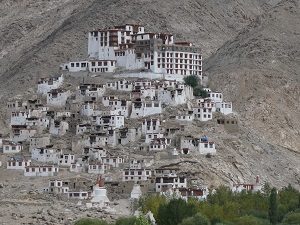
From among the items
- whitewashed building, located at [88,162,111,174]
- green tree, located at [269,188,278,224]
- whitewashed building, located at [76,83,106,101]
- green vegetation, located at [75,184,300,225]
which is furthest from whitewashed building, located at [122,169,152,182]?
green tree, located at [269,188,278,224]

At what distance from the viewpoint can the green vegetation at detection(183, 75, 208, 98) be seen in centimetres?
11525

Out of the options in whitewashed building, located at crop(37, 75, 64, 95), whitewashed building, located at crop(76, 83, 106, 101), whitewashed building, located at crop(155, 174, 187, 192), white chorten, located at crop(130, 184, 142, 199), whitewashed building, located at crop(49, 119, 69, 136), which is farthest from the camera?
whitewashed building, located at crop(37, 75, 64, 95)

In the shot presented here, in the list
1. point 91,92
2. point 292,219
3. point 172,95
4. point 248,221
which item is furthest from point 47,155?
point 292,219

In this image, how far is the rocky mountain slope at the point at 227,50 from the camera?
4419 inches

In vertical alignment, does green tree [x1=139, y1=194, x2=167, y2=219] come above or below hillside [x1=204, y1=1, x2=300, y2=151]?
below

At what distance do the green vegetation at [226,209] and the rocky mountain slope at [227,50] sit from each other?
6.08 meters

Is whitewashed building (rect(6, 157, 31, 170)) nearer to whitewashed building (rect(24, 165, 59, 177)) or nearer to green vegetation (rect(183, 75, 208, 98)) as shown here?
whitewashed building (rect(24, 165, 59, 177))

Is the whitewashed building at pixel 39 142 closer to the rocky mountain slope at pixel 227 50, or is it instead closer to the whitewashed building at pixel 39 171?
the whitewashed building at pixel 39 171

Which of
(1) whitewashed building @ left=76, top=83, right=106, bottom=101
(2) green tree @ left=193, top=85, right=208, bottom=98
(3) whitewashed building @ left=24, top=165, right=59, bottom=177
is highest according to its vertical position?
Answer: (2) green tree @ left=193, top=85, right=208, bottom=98

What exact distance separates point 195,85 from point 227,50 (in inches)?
588

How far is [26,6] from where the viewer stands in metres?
158

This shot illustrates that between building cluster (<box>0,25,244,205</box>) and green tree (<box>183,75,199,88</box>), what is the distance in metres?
0.77

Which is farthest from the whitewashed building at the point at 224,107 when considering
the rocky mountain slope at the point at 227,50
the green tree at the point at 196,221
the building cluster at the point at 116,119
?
the green tree at the point at 196,221

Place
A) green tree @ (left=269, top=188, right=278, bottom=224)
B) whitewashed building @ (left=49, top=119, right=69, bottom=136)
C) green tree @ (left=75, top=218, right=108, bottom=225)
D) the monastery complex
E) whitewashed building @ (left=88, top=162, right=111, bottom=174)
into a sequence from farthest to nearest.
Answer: whitewashed building @ (left=49, top=119, right=69, bottom=136) → whitewashed building @ (left=88, top=162, right=111, bottom=174) → the monastery complex → green tree @ (left=269, top=188, right=278, bottom=224) → green tree @ (left=75, top=218, right=108, bottom=225)
